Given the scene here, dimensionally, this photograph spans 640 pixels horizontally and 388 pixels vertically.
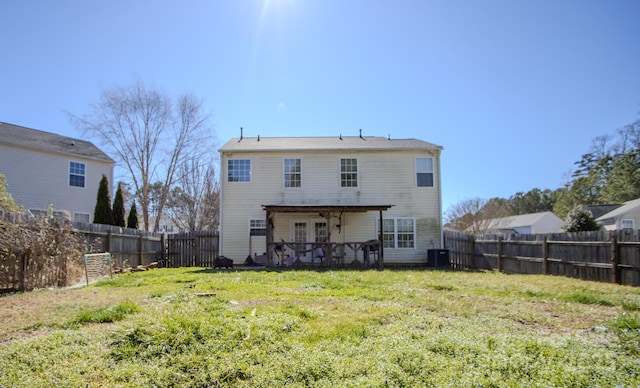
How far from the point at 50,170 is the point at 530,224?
38.6 metres

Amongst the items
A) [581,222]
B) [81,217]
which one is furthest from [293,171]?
[581,222]

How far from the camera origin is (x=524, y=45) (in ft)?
39.1

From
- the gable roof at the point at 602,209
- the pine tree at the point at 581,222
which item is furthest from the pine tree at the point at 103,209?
the gable roof at the point at 602,209

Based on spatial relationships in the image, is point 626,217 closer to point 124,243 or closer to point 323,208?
point 323,208

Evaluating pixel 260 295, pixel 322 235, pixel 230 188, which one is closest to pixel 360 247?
pixel 322 235

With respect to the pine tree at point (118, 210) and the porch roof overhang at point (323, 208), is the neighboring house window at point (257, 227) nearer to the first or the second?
the porch roof overhang at point (323, 208)

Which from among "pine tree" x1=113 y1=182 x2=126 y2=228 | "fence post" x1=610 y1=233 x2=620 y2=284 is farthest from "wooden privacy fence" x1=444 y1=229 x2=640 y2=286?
"pine tree" x1=113 y1=182 x2=126 y2=228

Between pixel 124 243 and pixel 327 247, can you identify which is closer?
pixel 124 243

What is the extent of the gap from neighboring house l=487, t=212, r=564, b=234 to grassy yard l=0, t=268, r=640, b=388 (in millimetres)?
31846

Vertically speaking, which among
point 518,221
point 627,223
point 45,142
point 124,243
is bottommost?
point 124,243

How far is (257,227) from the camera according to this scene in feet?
56.5

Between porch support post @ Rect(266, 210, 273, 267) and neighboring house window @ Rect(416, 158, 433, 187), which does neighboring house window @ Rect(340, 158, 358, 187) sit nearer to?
neighboring house window @ Rect(416, 158, 433, 187)

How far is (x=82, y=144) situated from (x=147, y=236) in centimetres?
917

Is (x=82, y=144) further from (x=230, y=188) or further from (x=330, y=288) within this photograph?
(x=330, y=288)
